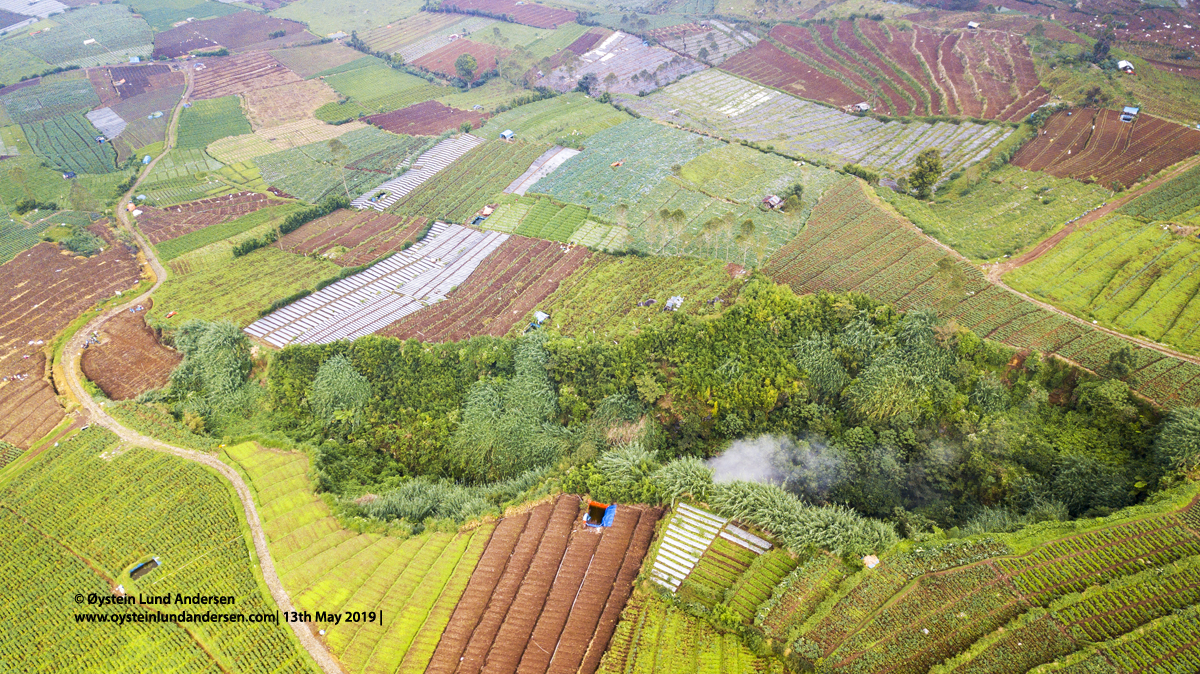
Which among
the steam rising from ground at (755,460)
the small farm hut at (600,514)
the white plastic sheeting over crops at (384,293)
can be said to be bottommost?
the steam rising from ground at (755,460)

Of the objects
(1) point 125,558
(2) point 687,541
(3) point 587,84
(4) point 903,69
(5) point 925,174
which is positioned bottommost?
(1) point 125,558

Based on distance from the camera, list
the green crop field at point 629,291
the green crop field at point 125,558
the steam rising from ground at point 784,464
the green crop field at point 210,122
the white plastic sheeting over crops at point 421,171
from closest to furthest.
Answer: the green crop field at point 125,558
the steam rising from ground at point 784,464
the green crop field at point 629,291
the white plastic sheeting over crops at point 421,171
the green crop field at point 210,122

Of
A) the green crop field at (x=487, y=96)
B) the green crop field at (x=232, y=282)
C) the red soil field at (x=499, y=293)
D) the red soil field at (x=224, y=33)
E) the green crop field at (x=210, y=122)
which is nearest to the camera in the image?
the red soil field at (x=499, y=293)

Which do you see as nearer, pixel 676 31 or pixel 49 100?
pixel 49 100

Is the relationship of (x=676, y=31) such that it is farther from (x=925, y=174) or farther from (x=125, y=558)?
(x=125, y=558)

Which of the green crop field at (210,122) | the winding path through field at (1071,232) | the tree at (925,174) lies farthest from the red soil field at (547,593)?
the green crop field at (210,122)

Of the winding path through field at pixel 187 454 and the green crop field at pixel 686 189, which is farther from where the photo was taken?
the green crop field at pixel 686 189

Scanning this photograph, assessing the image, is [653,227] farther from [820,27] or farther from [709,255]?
[820,27]

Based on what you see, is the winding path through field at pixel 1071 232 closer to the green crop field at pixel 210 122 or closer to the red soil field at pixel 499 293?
the red soil field at pixel 499 293

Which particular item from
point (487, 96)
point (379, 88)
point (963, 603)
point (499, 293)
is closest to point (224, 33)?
point (379, 88)
